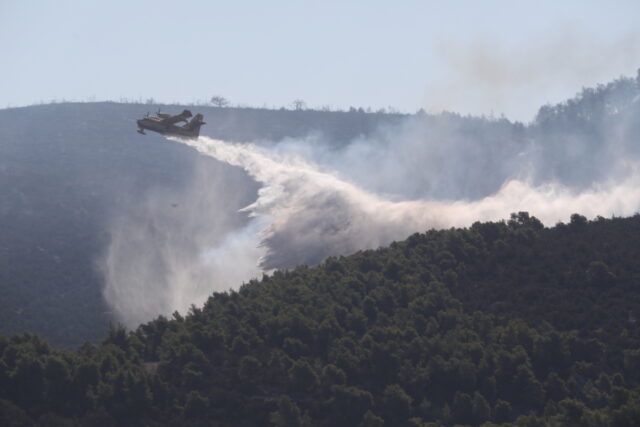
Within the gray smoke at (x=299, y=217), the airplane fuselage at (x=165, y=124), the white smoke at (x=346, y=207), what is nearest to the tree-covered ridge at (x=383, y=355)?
the airplane fuselage at (x=165, y=124)

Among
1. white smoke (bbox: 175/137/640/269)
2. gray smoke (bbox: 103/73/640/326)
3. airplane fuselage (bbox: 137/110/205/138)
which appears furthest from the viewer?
gray smoke (bbox: 103/73/640/326)

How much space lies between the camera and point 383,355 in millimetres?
83312

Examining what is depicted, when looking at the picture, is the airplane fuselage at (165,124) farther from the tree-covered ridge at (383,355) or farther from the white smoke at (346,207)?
the white smoke at (346,207)

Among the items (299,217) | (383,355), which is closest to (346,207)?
(299,217)

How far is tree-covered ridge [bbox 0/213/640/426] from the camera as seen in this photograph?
76500mm

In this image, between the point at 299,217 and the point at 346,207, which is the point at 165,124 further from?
the point at 346,207

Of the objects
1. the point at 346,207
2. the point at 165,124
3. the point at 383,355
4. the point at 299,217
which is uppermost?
the point at 165,124

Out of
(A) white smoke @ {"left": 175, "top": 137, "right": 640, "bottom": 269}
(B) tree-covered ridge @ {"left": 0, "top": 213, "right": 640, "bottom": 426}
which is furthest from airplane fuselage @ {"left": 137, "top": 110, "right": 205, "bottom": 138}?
(A) white smoke @ {"left": 175, "top": 137, "right": 640, "bottom": 269}

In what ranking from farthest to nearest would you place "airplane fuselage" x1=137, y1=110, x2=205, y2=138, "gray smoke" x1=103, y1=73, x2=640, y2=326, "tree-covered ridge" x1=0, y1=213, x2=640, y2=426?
"gray smoke" x1=103, y1=73, x2=640, y2=326 < "airplane fuselage" x1=137, y1=110, x2=205, y2=138 < "tree-covered ridge" x1=0, y1=213, x2=640, y2=426

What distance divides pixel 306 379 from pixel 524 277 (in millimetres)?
32107

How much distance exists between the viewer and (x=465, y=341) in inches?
3445

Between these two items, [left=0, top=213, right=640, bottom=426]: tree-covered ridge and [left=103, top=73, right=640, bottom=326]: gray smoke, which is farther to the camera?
[left=103, top=73, right=640, bottom=326]: gray smoke

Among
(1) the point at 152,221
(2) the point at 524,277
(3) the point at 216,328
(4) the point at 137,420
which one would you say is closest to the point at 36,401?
(4) the point at 137,420

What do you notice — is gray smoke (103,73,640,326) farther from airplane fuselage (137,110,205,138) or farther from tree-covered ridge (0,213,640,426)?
tree-covered ridge (0,213,640,426)
